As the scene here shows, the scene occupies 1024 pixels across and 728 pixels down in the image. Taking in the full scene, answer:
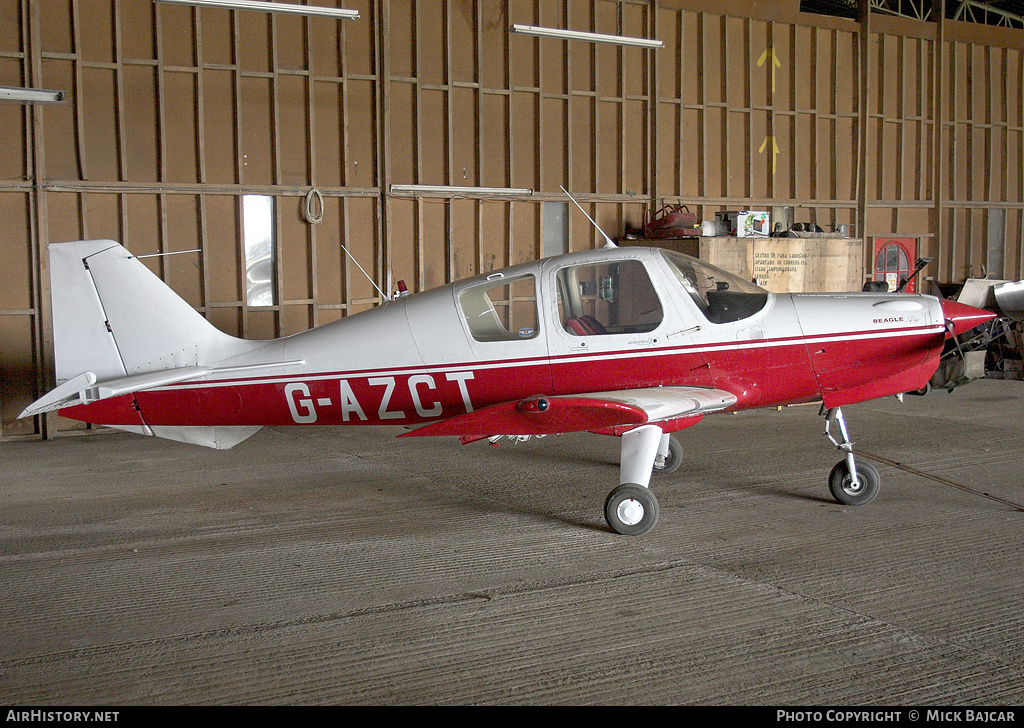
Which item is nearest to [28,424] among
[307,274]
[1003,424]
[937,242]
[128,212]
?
[128,212]

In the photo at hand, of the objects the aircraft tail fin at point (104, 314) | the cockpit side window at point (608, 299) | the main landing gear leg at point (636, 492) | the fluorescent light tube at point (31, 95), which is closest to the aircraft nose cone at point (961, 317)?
the cockpit side window at point (608, 299)

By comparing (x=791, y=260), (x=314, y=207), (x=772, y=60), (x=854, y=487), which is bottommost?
(x=854, y=487)

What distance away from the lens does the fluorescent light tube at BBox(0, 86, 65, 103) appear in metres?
7.91

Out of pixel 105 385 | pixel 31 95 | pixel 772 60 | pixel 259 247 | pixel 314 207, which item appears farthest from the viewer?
pixel 772 60

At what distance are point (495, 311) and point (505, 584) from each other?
89.1 inches

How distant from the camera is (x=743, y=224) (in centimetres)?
1151

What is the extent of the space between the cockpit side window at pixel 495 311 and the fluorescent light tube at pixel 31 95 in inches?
193

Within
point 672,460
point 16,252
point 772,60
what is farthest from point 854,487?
point 772,60

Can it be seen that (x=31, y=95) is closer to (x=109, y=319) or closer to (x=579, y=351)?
(x=109, y=319)

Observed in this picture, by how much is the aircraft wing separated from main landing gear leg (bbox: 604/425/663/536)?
0.55ft

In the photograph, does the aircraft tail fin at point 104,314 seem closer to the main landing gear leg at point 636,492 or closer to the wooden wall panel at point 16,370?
the main landing gear leg at point 636,492

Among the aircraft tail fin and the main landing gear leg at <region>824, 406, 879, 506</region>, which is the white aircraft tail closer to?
the aircraft tail fin
